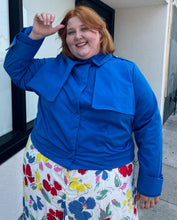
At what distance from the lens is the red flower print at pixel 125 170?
1279mm

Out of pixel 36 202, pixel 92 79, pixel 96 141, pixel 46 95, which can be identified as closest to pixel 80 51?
pixel 92 79

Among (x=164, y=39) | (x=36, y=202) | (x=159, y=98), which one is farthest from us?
(x=159, y=98)

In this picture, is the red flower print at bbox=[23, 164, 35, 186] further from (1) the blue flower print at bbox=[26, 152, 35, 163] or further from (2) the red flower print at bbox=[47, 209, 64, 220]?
(2) the red flower print at bbox=[47, 209, 64, 220]

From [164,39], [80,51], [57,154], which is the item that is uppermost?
[164,39]

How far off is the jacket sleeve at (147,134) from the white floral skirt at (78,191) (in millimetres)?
89

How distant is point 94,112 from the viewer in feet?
3.92

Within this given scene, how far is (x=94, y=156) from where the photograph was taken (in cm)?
122

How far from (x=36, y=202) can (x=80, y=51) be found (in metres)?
0.88

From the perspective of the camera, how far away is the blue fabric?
121 cm

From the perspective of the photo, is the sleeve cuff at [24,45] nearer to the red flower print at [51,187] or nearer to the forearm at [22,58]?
the forearm at [22,58]

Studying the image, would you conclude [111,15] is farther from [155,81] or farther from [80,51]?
[80,51]

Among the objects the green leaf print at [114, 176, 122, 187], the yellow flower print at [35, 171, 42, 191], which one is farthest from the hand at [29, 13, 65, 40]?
the green leaf print at [114, 176, 122, 187]

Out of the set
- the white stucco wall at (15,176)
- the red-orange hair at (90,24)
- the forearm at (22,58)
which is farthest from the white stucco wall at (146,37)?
the forearm at (22,58)

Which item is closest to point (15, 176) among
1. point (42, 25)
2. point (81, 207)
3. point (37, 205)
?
point (37, 205)
